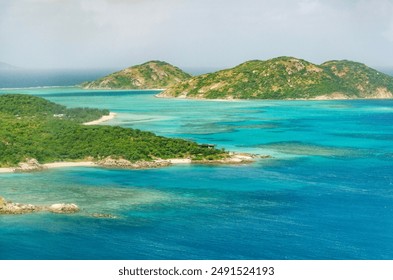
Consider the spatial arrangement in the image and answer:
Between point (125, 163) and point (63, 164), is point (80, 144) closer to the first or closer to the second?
point (63, 164)

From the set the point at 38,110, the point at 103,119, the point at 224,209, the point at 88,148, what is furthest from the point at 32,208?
the point at 38,110

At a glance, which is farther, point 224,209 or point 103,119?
point 103,119

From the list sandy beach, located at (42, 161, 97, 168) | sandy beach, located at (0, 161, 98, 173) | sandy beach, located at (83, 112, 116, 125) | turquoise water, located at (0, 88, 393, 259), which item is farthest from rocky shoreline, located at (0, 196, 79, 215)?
sandy beach, located at (83, 112, 116, 125)

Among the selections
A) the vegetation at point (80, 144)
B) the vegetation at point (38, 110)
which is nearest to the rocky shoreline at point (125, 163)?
the vegetation at point (80, 144)

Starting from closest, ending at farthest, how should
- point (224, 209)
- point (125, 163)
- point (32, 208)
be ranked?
1. point (32, 208)
2. point (224, 209)
3. point (125, 163)

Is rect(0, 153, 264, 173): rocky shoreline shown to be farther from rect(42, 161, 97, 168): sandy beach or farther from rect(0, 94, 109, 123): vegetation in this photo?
rect(0, 94, 109, 123): vegetation

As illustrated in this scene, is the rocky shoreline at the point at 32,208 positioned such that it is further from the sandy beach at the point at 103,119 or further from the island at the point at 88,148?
the sandy beach at the point at 103,119
